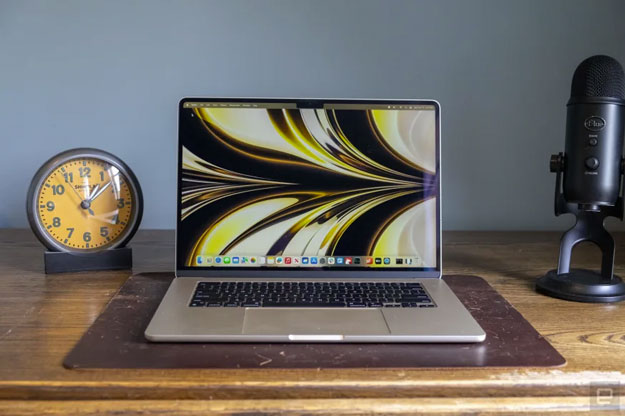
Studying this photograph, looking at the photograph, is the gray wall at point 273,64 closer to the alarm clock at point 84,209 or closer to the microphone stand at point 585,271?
the alarm clock at point 84,209

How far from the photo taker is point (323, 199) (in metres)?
0.99

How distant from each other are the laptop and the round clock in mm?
134

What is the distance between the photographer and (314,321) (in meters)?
0.75

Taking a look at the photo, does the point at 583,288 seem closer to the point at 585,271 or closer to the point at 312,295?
the point at 585,271

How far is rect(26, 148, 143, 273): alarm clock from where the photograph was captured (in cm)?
99

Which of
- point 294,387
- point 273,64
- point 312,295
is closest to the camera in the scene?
point 294,387

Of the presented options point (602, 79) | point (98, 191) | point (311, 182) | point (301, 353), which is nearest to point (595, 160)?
point (602, 79)

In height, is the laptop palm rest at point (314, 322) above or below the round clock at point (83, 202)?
below

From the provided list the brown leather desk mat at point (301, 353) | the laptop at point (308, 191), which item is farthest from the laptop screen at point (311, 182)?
the brown leather desk mat at point (301, 353)

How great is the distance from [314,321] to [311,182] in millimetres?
302

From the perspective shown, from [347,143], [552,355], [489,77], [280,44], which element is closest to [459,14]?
[489,77]

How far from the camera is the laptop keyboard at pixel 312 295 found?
82 cm

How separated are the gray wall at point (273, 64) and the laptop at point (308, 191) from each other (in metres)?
0.34

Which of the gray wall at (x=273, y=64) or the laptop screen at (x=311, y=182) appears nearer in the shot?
the laptop screen at (x=311, y=182)
